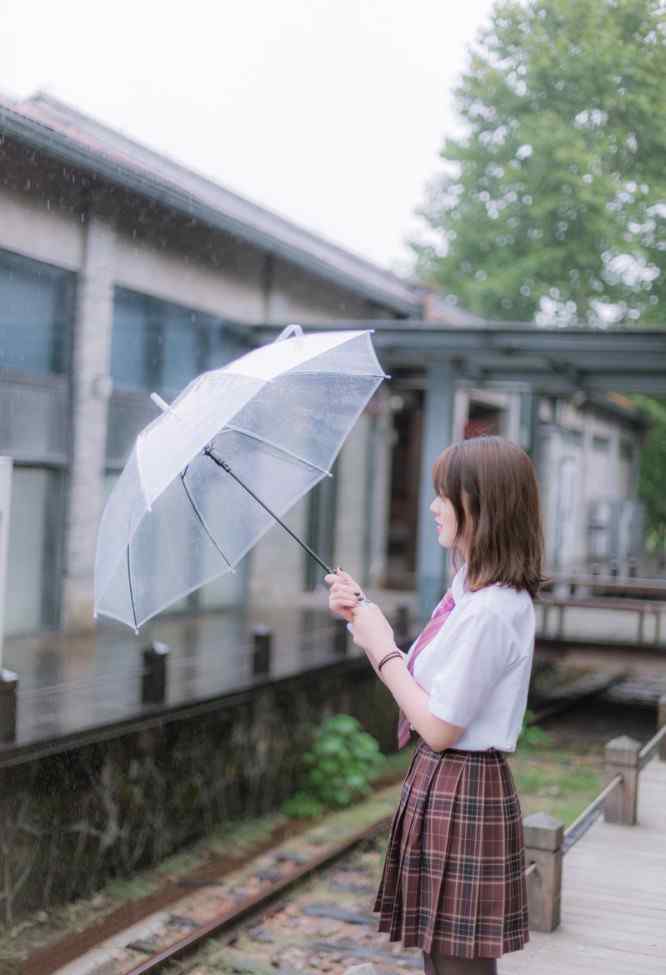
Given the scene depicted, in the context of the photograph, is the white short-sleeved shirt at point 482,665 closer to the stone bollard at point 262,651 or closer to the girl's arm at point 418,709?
the girl's arm at point 418,709

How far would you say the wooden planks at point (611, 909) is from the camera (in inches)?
153

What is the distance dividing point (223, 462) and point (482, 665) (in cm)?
143

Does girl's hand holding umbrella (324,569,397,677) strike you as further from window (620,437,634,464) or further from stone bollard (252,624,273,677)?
window (620,437,634,464)

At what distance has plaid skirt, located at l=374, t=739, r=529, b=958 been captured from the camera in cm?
232

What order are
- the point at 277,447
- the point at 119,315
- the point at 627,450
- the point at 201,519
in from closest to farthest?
1. the point at 201,519
2. the point at 277,447
3. the point at 119,315
4. the point at 627,450

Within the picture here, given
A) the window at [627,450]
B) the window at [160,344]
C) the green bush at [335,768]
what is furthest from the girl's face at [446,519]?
the window at [627,450]

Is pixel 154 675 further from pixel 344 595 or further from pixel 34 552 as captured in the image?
pixel 344 595

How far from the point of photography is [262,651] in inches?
349

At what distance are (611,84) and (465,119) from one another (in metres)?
1.50

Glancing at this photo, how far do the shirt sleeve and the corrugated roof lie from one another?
3568 mm

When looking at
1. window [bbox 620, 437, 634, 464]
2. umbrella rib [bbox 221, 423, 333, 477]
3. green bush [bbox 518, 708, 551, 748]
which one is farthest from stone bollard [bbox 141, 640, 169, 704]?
window [bbox 620, 437, 634, 464]

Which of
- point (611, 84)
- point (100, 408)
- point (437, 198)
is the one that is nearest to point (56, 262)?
point (100, 408)

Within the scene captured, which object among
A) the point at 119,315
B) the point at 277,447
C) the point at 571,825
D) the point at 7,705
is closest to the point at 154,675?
the point at 7,705

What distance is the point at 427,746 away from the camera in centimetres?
236
